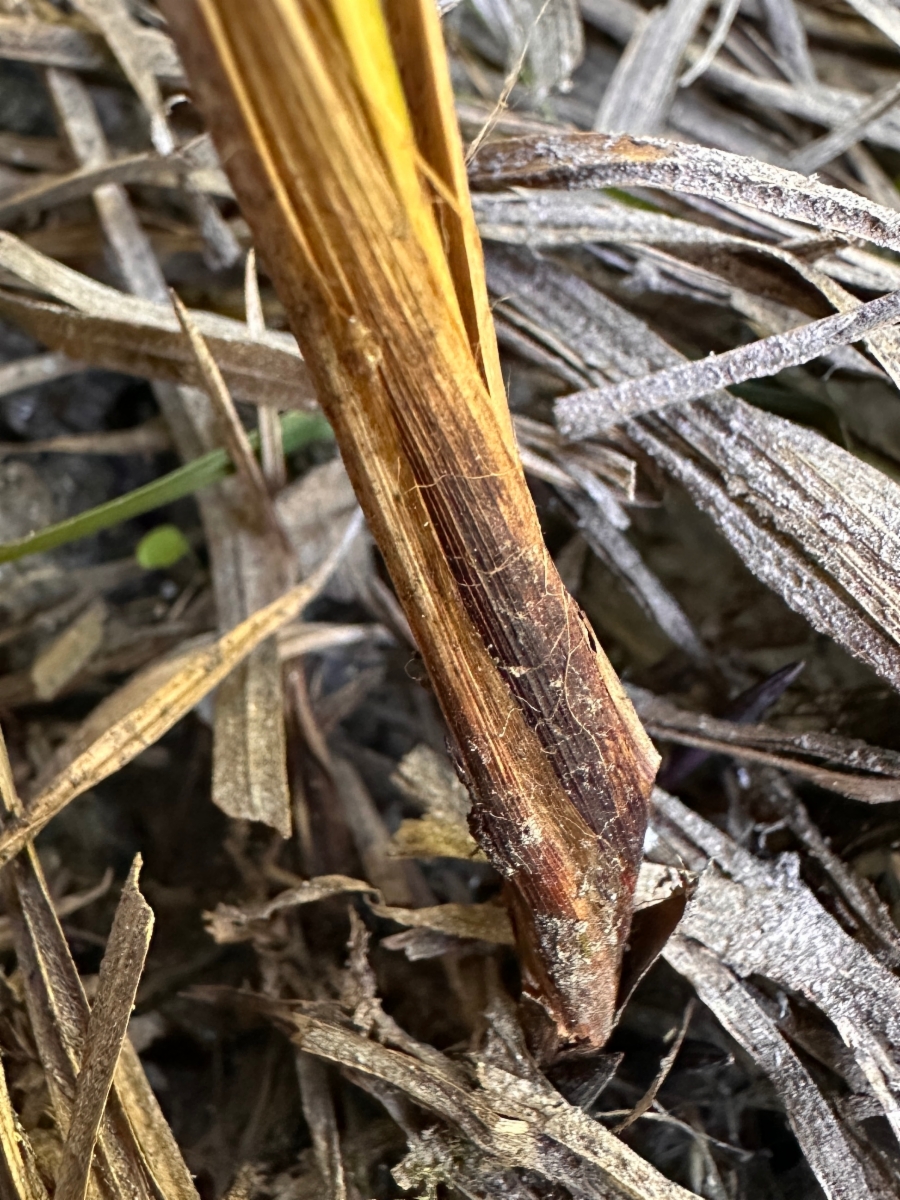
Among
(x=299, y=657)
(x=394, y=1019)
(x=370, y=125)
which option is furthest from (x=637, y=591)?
(x=370, y=125)

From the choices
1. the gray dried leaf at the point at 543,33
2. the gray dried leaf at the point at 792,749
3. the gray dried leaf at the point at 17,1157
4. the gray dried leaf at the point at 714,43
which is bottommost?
the gray dried leaf at the point at 17,1157

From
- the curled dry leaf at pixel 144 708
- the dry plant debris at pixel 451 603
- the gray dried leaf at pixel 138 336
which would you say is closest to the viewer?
the dry plant debris at pixel 451 603

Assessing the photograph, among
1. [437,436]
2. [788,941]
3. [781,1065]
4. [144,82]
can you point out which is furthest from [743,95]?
[781,1065]

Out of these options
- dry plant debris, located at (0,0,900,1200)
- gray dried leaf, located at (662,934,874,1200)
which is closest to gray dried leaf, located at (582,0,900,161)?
dry plant debris, located at (0,0,900,1200)

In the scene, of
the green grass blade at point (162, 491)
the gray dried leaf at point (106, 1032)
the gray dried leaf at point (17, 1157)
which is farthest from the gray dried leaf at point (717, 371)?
the gray dried leaf at point (17, 1157)

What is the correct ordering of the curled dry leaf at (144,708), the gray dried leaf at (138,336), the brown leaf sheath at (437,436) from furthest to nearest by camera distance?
1. the gray dried leaf at (138,336)
2. the curled dry leaf at (144,708)
3. the brown leaf sheath at (437,436)

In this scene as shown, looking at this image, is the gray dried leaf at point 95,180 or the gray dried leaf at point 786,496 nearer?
the gray dried leaf at point 786,496

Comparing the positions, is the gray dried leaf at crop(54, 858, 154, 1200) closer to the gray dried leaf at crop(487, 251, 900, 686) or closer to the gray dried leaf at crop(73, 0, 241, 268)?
the gray dried leaf at crop(487, 251, 900, 686)

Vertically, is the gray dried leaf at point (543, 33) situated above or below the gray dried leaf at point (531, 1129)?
above

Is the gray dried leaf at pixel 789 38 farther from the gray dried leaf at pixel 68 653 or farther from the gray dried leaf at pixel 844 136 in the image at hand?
the gray dried leaf at pixel 68 653
